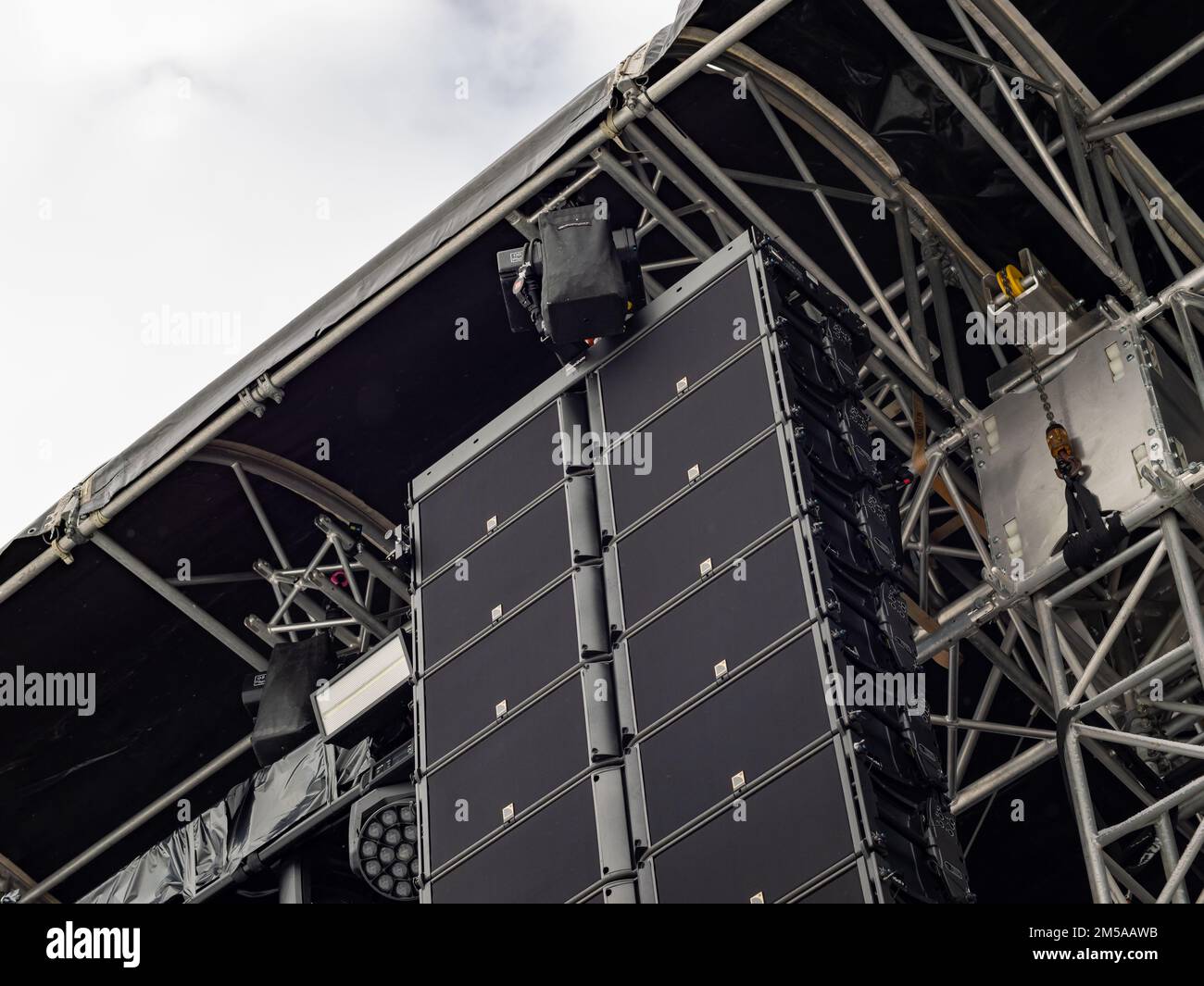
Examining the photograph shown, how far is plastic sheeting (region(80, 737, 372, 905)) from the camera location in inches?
536

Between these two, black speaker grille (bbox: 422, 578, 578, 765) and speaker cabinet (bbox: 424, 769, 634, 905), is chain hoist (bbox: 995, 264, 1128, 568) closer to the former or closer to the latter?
black speaker grille (bbox: 422, 578, 578, 765)

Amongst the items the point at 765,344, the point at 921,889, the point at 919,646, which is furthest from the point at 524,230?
the point at 921,889

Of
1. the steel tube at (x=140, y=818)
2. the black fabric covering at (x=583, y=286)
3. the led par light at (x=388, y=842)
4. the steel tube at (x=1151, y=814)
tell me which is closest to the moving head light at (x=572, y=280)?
the black fabric covering at (x=583, y=286)

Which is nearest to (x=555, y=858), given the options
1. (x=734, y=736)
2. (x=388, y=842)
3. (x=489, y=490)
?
(x=734, y=736)

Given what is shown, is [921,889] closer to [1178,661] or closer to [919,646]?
[1178,661]

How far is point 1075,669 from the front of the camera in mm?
11641

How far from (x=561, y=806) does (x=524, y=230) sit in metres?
4.33

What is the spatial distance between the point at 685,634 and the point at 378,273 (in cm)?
434

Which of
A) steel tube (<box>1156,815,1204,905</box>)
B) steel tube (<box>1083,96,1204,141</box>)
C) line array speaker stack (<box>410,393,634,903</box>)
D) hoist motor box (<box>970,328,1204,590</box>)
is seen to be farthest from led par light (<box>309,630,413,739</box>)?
steel tube (<box>1083,96,1204,141</box>)

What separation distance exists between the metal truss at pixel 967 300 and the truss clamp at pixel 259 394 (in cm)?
3

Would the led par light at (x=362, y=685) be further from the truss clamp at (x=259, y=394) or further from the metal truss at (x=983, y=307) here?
the metal truss at (x=983, y=307)

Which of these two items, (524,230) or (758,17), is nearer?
(758,17)

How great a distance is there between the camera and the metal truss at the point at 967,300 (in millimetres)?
11836

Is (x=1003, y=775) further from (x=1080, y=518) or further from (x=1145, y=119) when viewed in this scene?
(x=1145, y=119)
